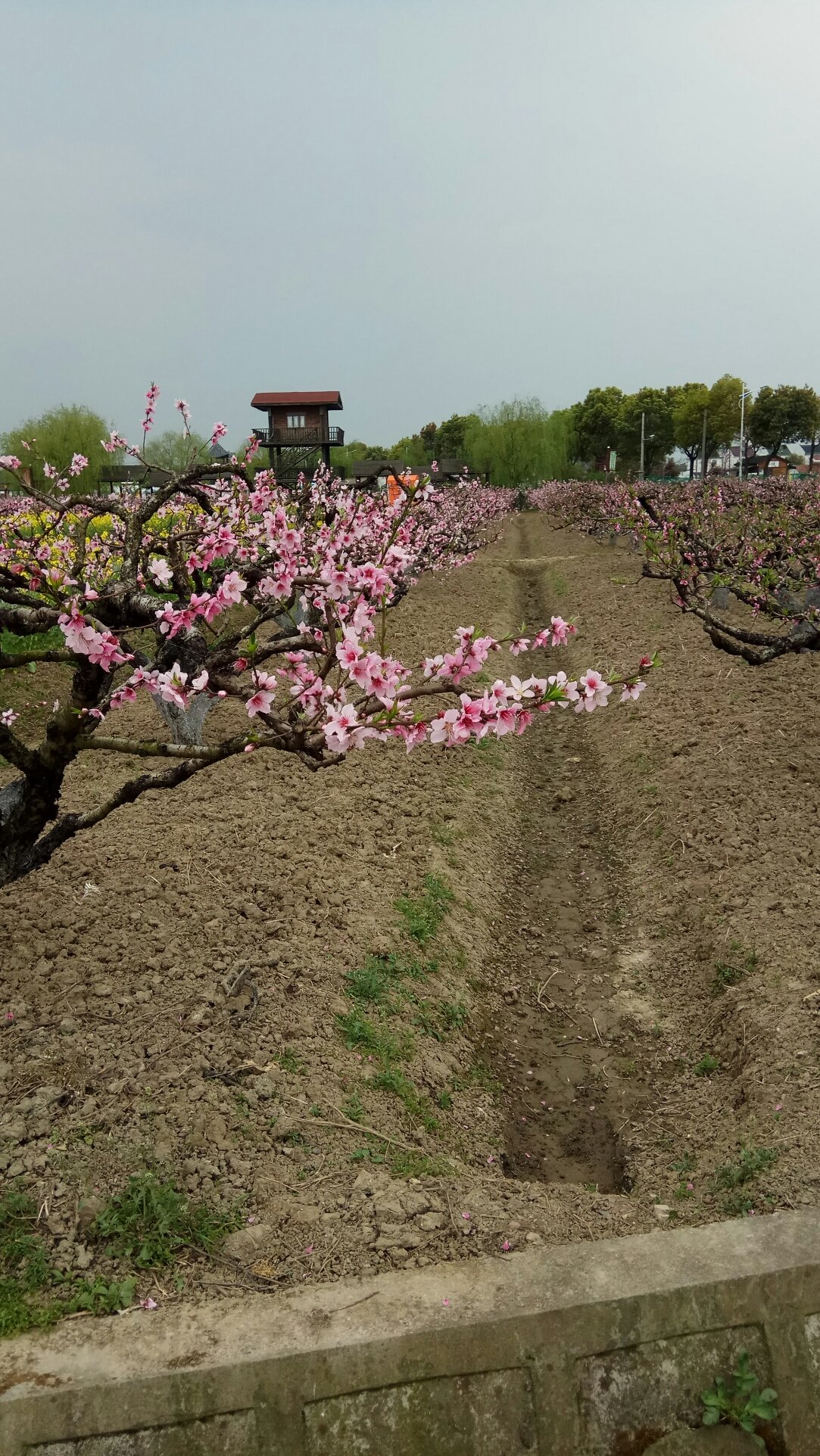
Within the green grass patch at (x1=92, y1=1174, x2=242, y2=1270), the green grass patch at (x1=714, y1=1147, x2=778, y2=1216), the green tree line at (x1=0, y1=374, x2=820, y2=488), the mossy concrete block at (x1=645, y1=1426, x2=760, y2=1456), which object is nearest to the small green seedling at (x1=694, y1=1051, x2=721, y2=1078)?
the green grass patch at (x1=714, y1=1147, x2=778, y2=1216)

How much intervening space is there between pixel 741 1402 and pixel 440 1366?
2.78 ft

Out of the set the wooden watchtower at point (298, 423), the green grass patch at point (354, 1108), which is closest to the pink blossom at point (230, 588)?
the green grass patch at point (354, 1108)

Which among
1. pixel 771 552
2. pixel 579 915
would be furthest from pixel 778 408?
pixel 579 915

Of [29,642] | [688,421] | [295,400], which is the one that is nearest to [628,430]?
[688,421]

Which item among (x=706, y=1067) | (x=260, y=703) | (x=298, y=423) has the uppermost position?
(x=298, y=423)

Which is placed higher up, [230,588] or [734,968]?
[230,588]

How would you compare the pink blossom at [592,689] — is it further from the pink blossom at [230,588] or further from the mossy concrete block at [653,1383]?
the mossy concrete block at [653,1383]

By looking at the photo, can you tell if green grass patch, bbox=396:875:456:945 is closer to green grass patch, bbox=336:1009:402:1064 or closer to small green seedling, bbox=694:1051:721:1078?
green grass patch, bbox=336:1009:402:1064

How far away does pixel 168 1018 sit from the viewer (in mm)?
4082

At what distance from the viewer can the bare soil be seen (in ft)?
11.0

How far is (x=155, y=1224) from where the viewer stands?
3.10 meters

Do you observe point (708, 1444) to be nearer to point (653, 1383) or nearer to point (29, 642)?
point (653, 1383)

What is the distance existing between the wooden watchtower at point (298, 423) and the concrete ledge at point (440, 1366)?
39.6 m

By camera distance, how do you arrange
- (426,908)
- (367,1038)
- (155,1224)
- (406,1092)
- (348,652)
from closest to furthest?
(155,1224), (348,652), (406,1092), (367,1038), (426,908)
